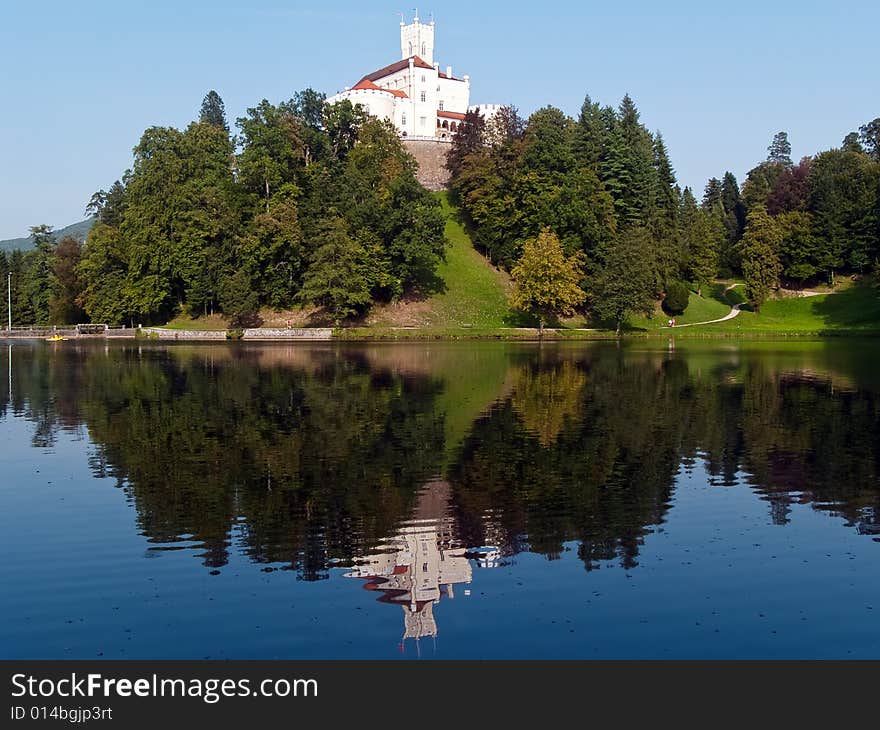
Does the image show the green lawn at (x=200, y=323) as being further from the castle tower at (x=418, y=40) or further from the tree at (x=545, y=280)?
the castle tower at (x=418, y=40)

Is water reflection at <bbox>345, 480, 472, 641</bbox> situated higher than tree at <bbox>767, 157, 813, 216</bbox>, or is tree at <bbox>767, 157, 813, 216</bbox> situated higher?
tree at <bbox>767, 157, 813, 216</bbox>

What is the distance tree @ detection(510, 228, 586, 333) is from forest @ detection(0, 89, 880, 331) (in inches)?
7.5

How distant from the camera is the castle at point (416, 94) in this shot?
13275 cm

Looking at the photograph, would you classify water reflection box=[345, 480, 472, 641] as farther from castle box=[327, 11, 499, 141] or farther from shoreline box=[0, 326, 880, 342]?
castle box=[327, 11, 499, 141]

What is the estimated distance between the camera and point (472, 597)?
1238cm

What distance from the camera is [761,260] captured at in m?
97.2

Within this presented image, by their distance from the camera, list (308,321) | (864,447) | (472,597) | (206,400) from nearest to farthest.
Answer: (472,597) → (864,447) → (206,400) → (308,321)

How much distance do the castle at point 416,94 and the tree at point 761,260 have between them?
47322 mm

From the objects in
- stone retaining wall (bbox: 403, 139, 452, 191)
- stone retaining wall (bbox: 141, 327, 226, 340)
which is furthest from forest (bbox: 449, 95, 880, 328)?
stone retaining wall (bbox: 141, 327, 226, 340)

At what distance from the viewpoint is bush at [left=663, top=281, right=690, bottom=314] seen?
92.6 metres

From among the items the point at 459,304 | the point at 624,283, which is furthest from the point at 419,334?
the point at 624,283
